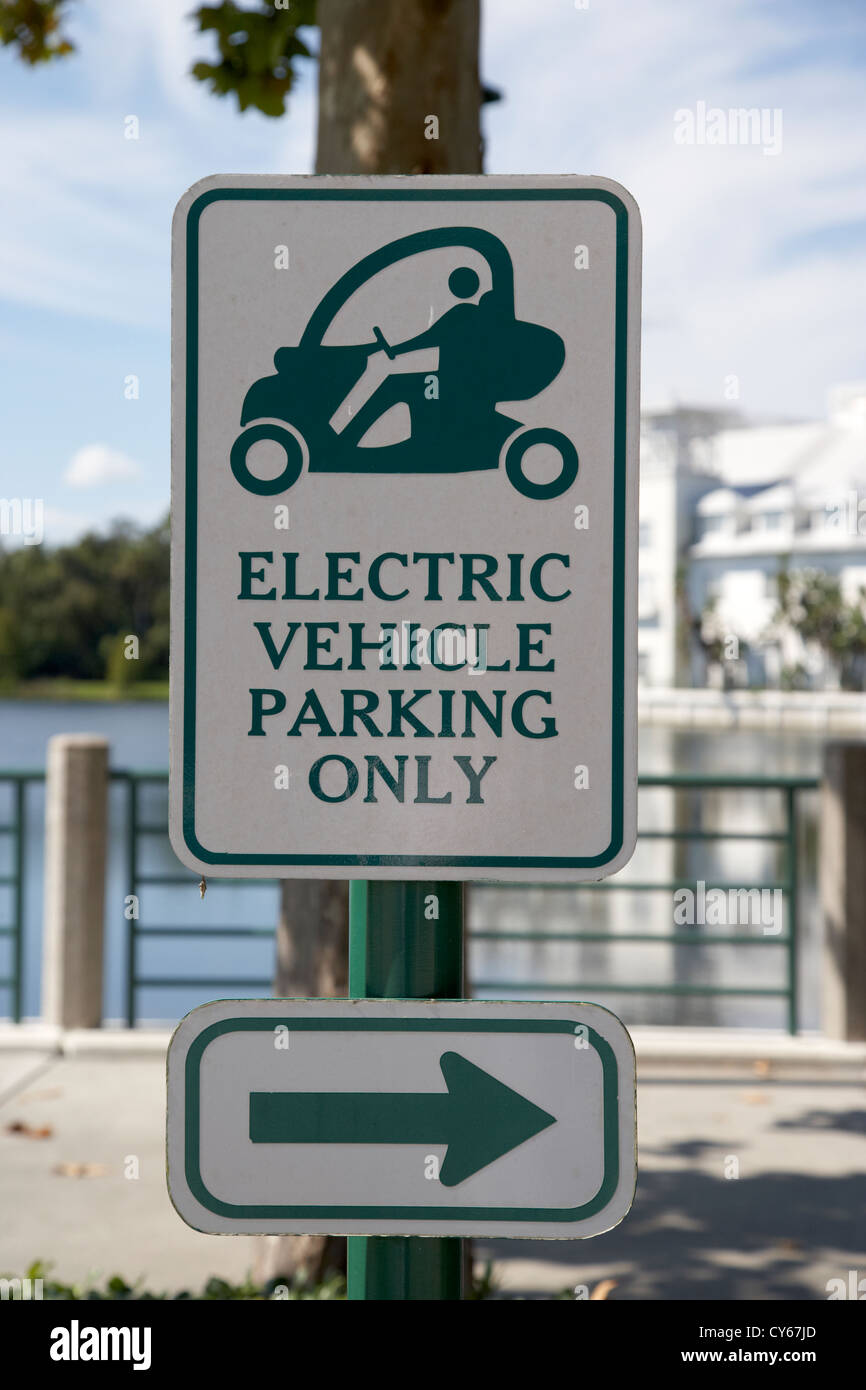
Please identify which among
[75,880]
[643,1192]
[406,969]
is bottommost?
[643,1192]

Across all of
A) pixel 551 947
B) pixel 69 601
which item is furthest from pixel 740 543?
pixel 551 947

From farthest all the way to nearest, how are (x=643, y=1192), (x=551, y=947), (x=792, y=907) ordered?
(x=551, y=947)
(x=792, y=907)
(x=643, y=1192)

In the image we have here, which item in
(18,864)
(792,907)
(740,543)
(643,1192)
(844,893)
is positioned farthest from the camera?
(740,543)

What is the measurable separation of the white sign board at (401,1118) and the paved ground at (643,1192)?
3.23 metres

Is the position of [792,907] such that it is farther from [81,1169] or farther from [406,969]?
[406,969]

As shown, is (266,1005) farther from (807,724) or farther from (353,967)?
(807,724)

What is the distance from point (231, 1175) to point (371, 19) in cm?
326

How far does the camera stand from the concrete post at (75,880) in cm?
705

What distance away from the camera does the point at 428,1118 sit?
136cm

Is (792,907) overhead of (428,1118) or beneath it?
beneath

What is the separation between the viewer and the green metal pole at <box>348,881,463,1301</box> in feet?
4.61

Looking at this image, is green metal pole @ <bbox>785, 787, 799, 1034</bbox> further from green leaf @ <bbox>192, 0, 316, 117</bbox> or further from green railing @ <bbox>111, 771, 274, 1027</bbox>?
green leaf @ <bbox>192, 0, 316, 117</bbox>

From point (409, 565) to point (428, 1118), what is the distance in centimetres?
55
